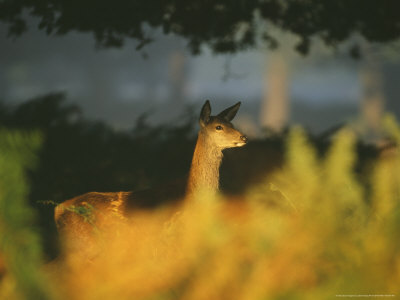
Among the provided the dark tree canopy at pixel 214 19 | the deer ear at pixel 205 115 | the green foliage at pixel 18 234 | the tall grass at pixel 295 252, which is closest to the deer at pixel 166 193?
the deer ear at pixel 205 115

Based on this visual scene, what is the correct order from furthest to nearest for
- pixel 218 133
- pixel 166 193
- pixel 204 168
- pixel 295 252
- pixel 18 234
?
pixel 218 133 < pixel 204 168 < pixel 166 193 < pixel 295 252 < pixel 18 234

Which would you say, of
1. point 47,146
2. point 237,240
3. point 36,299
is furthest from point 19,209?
point 47,146

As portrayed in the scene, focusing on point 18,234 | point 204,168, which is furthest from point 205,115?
point 18,234

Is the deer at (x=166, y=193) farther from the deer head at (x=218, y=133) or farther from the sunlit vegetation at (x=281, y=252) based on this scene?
the sunlit vegetation at (x=281, y=252)

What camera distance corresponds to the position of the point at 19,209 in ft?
3.14

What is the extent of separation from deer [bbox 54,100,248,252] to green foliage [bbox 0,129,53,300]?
329cm

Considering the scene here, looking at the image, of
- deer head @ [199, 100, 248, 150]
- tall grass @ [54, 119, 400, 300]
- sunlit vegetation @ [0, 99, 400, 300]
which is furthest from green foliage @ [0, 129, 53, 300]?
deer head @ [199, 100, 248, 150]

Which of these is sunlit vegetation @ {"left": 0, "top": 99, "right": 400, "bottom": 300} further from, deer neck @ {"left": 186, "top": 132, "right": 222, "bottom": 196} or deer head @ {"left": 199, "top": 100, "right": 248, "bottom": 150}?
deer head @ {"left": 199, "top": 100, "right": 248, "bottom": 150}

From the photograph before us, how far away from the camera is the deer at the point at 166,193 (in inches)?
185

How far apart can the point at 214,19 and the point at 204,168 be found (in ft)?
13.0

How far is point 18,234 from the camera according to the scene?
97 centimetres

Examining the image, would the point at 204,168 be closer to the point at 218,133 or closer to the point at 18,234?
the point at 218,133

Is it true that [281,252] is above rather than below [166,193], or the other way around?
below

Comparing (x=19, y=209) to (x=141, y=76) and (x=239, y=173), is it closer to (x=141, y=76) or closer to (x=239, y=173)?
(x=239, y=173)
